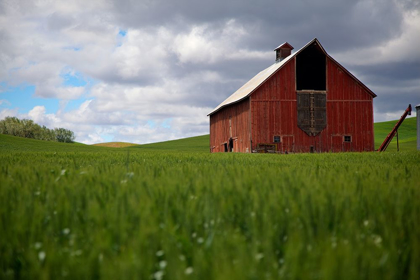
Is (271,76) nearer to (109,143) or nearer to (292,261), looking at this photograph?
(292,261)

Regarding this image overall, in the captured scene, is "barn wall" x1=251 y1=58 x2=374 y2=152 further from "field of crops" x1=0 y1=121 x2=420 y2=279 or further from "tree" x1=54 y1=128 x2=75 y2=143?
"tree" x1=54 y1=128 x2=75 y2=143

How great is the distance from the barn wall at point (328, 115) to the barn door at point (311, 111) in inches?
12.2

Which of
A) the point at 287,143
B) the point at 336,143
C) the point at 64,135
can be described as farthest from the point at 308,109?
the point at 64,135

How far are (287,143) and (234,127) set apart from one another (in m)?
5.14

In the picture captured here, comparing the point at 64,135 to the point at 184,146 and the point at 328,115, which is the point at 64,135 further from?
the point at 328,115

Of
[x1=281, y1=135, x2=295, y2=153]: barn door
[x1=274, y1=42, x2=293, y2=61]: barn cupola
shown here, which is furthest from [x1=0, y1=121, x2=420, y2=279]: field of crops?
[x1=274, y1=42, x2=293, y2=61]: barn cupola

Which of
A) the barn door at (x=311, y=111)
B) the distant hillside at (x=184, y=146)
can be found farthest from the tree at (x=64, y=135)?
the barn door at (x=311, y=111)

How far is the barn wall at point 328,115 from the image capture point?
2745cm

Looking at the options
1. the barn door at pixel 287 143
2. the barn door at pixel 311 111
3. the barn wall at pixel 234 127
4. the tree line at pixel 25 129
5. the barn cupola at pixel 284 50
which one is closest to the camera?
the barn door at pixel 287 143

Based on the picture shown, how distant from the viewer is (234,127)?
31.1m

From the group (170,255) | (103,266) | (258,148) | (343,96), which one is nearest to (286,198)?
→ (170,255)

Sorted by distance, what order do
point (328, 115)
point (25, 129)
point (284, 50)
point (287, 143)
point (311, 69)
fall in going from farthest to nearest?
point (25, 129)
point (284, 50)
point (328, 115)
point (311, 69)
point (287, 143)

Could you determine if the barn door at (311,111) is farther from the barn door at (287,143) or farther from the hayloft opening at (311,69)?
the barn door at (287,143)

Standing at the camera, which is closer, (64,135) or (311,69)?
(311,69)
